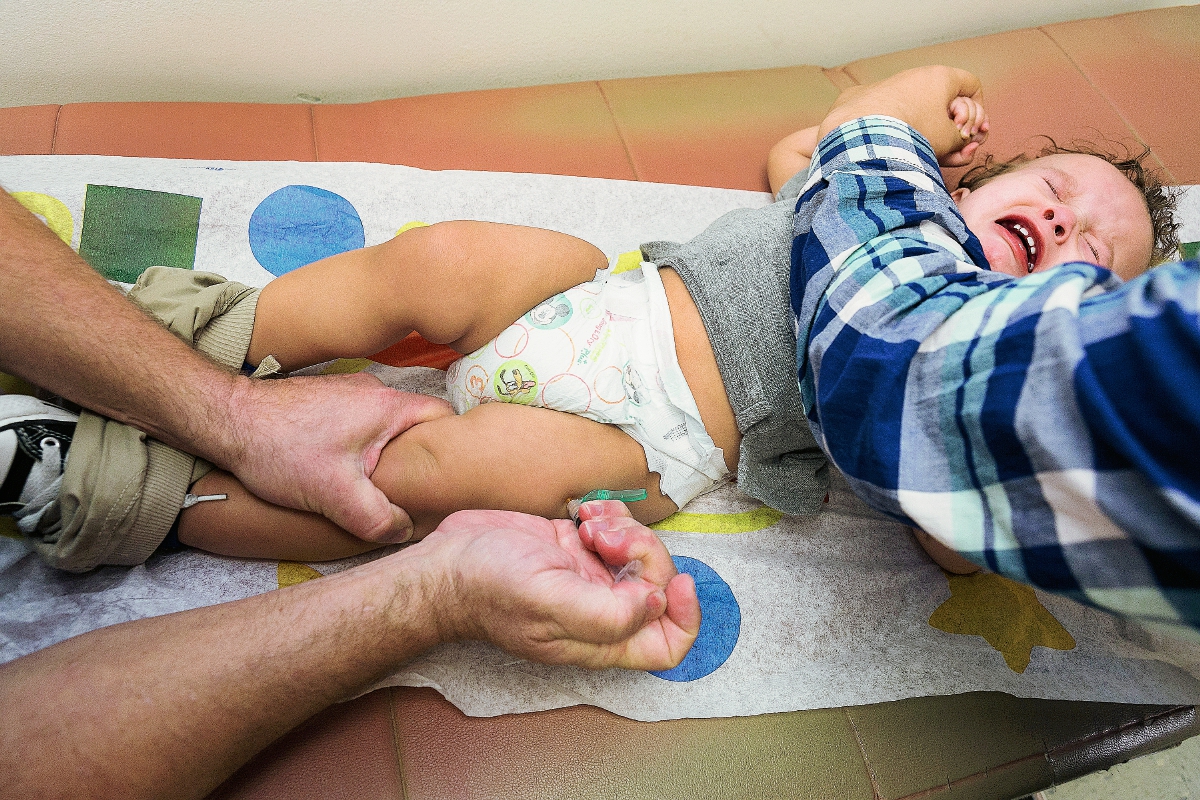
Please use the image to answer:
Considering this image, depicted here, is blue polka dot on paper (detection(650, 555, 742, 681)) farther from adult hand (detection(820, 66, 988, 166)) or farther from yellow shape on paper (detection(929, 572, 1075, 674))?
adult hand (detection(820, 66, 988, 166))

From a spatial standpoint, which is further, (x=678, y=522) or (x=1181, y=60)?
(x=1181, y=60)

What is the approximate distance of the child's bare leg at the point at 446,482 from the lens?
866mm

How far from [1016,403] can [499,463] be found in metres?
0.53

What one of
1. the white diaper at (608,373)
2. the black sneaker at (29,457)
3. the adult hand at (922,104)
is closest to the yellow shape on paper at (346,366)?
the white diaper at (608,373)

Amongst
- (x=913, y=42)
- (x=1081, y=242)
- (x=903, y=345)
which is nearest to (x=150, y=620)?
(x=903, y=345)

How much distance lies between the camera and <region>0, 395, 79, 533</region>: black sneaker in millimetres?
769

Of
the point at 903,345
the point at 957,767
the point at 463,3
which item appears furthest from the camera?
the point at 463,3

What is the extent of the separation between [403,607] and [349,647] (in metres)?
0.06

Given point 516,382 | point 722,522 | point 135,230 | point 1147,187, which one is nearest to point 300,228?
point 135,230

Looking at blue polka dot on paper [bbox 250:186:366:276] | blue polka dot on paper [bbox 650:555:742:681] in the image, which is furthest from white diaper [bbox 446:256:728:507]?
blue polka dot on paper [bbox 250:186:366:276]

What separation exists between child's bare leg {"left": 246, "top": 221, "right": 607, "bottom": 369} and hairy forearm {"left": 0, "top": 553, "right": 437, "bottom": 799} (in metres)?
0.30

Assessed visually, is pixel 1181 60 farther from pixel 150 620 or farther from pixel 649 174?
pixel 150 620

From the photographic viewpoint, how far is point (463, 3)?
1245mm

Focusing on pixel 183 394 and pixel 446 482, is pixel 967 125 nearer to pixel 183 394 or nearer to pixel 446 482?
pixel 446 482
